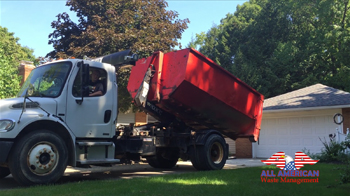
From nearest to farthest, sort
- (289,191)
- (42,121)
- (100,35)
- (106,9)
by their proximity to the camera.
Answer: (289,191), (42,121), (100,35), (106,9)

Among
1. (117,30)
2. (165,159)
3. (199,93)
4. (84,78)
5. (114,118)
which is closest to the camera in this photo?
(84,78)

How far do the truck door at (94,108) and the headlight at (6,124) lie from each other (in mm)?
1208

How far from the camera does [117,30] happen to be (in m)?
15.7

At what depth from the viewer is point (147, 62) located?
9.78 meters

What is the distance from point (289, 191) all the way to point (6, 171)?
6.66 metres

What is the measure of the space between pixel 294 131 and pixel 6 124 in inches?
512

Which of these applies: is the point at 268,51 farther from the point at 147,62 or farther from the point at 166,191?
the point at 166,191

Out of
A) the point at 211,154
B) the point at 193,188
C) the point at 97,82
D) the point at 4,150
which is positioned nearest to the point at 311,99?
the point at 211,154

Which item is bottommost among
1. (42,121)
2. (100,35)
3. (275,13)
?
(42,121)

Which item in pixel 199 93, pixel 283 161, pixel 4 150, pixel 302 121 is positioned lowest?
pixel 283 161

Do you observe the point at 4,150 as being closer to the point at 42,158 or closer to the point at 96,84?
the point at 42,158

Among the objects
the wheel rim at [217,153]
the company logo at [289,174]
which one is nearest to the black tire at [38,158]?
the company logo at [289,174]

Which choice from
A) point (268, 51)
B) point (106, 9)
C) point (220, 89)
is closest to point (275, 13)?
point (268, 51)

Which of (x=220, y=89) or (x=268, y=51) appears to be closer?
(x=220, y=89)
